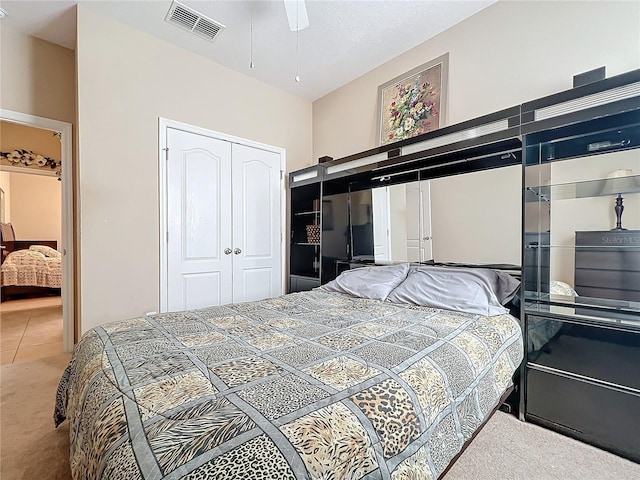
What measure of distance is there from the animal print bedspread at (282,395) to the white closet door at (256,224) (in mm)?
1810

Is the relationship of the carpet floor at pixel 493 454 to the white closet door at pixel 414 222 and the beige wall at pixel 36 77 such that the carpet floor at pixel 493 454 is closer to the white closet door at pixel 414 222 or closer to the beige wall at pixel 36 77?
the white closet door at pixel 414 222

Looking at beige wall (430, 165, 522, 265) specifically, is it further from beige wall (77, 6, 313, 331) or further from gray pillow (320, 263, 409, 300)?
beige wall (77, 6, 313, 331)

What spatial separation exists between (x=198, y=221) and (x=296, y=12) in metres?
2.17

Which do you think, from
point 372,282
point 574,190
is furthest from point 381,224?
point 574,190

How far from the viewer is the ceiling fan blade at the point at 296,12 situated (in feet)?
6.26

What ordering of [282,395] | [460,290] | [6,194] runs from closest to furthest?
1. [282,395]
2. [460,290]
3. [6,194]

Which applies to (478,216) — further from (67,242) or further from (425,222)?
(67,242)

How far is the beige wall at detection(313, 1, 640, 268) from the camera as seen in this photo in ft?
6.51

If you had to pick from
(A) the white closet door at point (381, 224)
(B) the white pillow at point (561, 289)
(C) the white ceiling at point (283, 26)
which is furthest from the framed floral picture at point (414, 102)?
(B) the white pillow at point (561, 289)

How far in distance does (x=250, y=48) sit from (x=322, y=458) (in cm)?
355

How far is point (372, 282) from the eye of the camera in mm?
2631

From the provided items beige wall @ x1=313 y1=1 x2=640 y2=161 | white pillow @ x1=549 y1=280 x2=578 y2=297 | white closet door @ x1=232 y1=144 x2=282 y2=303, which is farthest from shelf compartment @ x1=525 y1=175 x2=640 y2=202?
white closet door @ x1=232 y1=144 x2=282 y2=303

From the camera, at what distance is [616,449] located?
156 centimetres

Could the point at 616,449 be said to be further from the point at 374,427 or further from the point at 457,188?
the point at 457,188
